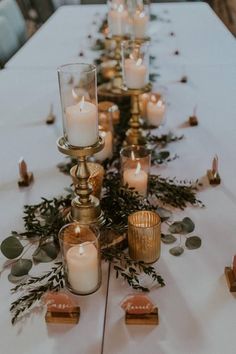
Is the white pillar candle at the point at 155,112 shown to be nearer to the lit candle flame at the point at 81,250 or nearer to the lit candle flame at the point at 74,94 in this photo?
the lit candle flame at the point at 74,94

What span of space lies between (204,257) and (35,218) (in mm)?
358

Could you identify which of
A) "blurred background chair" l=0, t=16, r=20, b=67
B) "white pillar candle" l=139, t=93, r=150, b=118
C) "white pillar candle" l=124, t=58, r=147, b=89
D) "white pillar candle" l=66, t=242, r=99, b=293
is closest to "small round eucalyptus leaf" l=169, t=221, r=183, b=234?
"white pillar candle" l=66, t=242, r=99, b=293

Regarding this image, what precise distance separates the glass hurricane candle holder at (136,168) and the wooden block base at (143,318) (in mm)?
329

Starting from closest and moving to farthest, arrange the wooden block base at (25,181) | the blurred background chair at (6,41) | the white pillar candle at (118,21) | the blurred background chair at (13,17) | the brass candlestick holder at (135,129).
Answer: the wooden block base at (25,181)
the brass candlestick holder at (135,129)
the white pillar candle at (118,21)
the blurred background chair at (6,41)
the blurred background chair at (13,17)

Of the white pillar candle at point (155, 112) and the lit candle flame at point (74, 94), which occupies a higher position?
the lit candle flame at point (74, 94)

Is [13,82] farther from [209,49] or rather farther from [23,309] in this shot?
[23,309]

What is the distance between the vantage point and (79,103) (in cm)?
84

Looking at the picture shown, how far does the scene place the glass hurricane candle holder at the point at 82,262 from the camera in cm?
76

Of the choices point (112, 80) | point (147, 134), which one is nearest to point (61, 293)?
point (147, 134)

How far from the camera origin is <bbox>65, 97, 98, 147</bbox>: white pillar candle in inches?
31.7

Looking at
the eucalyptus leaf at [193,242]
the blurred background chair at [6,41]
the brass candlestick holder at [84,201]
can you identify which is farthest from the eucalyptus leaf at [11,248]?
the blurred background chair at [6,41]

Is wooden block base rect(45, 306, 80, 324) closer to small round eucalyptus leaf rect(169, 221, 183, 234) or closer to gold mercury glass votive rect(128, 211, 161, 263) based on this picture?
gold mercury glass votive rect(128, 211, 161, 263)

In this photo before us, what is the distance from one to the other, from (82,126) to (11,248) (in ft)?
0.90

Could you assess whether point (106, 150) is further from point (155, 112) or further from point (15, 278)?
point (15, 278)
